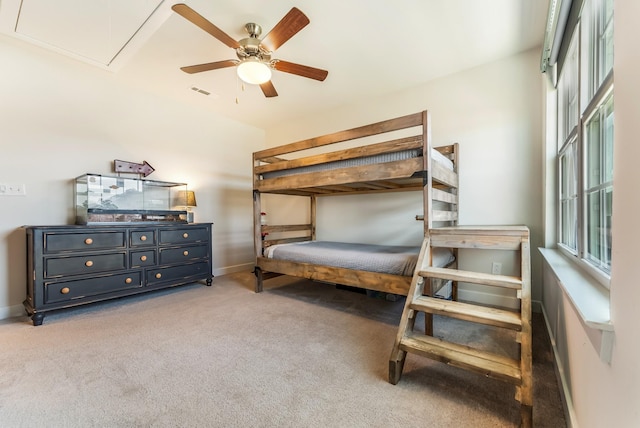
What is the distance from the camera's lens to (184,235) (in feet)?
10.8

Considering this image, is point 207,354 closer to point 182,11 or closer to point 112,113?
point 182,11

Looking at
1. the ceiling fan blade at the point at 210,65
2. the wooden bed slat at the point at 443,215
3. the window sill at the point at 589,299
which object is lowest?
the window sill at the point at 589,299

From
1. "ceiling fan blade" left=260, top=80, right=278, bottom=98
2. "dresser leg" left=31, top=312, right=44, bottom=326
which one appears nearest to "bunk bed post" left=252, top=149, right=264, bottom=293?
"ceiling fan blade" left=260, top=80, right=278, bottom=98

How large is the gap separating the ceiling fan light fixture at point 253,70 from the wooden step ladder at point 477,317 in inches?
72.3

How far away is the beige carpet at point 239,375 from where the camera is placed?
4.09 ft

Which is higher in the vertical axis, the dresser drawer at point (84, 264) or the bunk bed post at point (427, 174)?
the bunk bed post at point (427, 174)

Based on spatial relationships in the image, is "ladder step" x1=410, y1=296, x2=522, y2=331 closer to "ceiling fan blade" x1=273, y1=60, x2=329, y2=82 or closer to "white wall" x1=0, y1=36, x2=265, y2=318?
"ceiling fan blade" x1=273, y1=60, x2=329, y2=82

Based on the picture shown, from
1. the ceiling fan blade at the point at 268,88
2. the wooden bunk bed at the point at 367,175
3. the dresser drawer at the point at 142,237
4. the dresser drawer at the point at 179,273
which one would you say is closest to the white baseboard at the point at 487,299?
the wooden bunk bed at the point at 367,175

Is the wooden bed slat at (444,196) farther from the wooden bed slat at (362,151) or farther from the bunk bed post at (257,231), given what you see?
the bunk bed post at (257,231)

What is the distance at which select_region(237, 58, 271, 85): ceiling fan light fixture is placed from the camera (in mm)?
2150

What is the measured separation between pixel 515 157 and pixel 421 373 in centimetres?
228

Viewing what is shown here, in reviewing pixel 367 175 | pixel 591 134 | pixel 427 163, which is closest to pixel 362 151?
pixel 367 175

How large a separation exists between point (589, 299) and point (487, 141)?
7.24 ft

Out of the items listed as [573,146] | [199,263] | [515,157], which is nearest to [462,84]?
[515,157]
